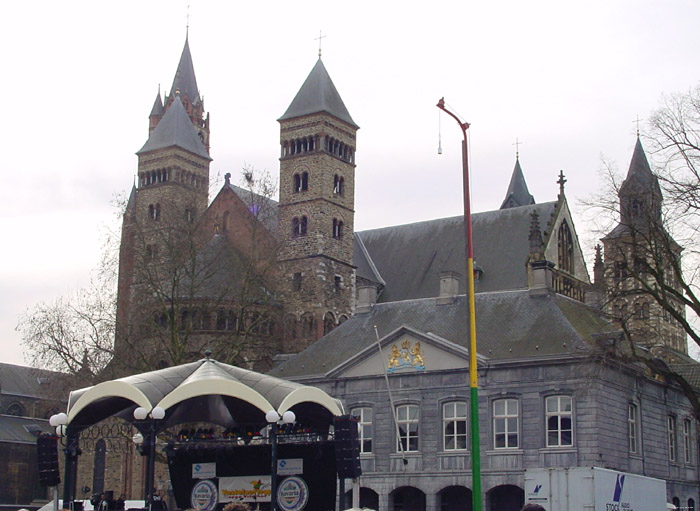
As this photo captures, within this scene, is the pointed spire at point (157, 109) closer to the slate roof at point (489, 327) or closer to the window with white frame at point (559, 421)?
the slate roof at point (489, 327)

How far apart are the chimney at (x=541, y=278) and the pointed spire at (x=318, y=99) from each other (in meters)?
23.1

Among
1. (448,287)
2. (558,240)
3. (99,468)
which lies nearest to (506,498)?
(448,287)

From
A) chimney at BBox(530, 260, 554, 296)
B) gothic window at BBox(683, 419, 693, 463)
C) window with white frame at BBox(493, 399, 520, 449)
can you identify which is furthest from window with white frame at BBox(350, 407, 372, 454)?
gothic window at BBox(683, 419, 693, 463)

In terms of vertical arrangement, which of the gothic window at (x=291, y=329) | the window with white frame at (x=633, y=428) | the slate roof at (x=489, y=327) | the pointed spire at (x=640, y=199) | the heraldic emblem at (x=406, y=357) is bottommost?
the window with white frame at (x=633, y=428)

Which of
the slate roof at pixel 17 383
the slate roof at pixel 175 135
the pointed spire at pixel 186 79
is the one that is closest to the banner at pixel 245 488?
the slate roof at pixel 175 135

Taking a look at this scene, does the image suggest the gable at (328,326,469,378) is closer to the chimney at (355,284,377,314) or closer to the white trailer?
the chimney at (355,284,377,314)

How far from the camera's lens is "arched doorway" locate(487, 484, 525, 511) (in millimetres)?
39938

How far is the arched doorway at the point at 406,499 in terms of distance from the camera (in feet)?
Answer: 138

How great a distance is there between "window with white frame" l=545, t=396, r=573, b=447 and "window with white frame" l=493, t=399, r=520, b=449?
1274 mm

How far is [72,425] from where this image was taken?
26.7 m

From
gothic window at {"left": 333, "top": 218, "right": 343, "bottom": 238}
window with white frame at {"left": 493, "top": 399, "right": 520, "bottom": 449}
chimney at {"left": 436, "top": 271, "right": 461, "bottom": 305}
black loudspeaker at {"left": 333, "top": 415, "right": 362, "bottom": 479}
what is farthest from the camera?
gothic window at {"left": 333, "top": 218, "right": 343, "bottom": 238}

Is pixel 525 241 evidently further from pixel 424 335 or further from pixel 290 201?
pixel 424 335

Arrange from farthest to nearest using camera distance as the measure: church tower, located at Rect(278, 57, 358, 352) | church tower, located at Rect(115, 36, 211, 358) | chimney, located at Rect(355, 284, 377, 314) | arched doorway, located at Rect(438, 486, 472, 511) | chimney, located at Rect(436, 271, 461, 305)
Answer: church tower, located at Rect(278, 57, 358, 352)
chimney, located at Rect(355, 284, 377, 314)
church tower, located at Rect(115, 36, 211, 358)
chimney, located at Rect(436, 271, 461, 305)
arched doorway, located at Rect(438, 486, 472, 511)

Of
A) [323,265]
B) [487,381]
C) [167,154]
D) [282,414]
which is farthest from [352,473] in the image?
[167,154]
